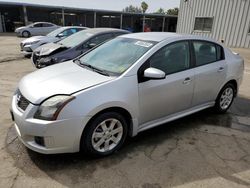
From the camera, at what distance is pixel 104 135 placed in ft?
9.71

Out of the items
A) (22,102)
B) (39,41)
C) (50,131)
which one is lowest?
(39,41)

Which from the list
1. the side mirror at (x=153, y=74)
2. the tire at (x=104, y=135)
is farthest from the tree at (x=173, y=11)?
the tire at (x=104, y=135)

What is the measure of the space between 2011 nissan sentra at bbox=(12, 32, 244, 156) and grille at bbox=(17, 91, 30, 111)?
1 centimetres

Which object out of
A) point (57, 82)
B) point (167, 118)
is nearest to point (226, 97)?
point (167, 118)

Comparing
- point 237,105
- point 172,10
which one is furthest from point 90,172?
point 172,10

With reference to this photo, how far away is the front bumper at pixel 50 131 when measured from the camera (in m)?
2.55

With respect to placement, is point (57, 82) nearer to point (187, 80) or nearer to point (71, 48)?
point (187, 80)

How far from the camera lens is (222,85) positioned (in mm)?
4281

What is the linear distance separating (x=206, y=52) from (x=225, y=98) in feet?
3.58

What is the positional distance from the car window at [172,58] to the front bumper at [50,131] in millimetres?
1342

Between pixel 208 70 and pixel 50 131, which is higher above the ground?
pixel 208 70

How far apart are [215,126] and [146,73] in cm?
192

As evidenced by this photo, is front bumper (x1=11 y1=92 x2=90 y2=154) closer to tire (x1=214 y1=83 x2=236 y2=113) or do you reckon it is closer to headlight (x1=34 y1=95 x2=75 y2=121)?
headlight (x1=34 y1=95 x2=75 y2=121)

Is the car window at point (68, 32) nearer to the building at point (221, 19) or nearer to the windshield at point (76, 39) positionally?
the windshield at point (76, 39)
